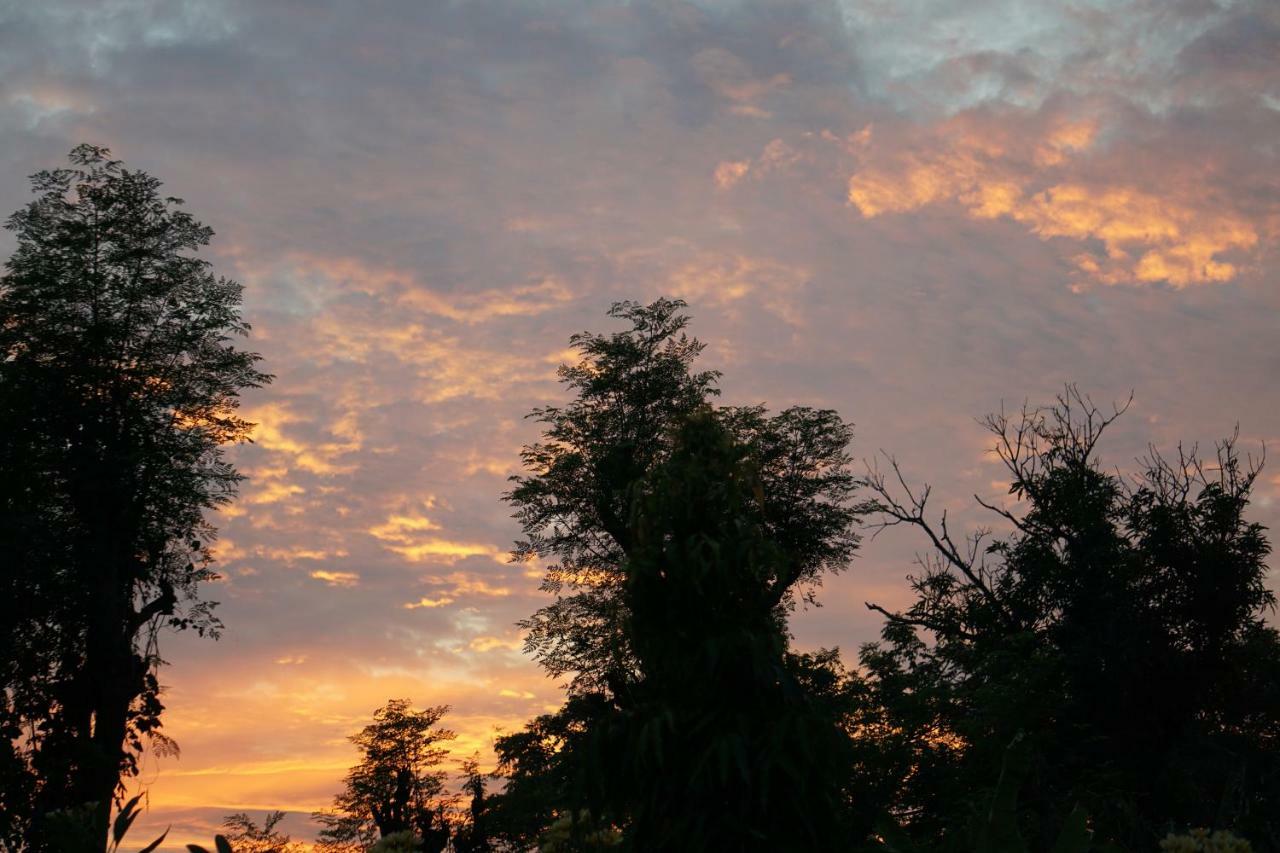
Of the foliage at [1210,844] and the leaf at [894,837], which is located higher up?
the leaf at [894,837]

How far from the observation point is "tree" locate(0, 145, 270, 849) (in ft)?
81.8

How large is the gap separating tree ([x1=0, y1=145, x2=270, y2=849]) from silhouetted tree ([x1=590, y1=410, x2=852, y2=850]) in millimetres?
17609

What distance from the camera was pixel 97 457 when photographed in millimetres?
28797

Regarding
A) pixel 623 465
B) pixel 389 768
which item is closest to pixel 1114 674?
pixel 623 465

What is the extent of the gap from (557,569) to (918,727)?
13737 mm

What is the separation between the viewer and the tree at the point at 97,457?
24.9 m

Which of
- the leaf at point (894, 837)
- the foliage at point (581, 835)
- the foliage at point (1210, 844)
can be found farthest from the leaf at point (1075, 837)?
the foliage at point (581, 835)

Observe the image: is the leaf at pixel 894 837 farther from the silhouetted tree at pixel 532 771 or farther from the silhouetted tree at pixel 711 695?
the silhouetted tree at pixel 532 771

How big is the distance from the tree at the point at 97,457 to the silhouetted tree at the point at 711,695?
17609 mm

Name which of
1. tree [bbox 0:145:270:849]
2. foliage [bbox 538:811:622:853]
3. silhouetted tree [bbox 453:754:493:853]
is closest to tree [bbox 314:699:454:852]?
silhouetted tree [bbox 453:754:493:853]

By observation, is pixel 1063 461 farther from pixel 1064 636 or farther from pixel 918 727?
pixel 918 727

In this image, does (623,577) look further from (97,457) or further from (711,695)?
(97,457)

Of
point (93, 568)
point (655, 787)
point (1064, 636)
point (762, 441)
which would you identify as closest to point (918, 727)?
point (1064, 636)

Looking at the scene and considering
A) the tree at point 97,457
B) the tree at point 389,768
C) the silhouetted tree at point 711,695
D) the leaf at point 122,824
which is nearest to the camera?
the leaf at point 122,824
